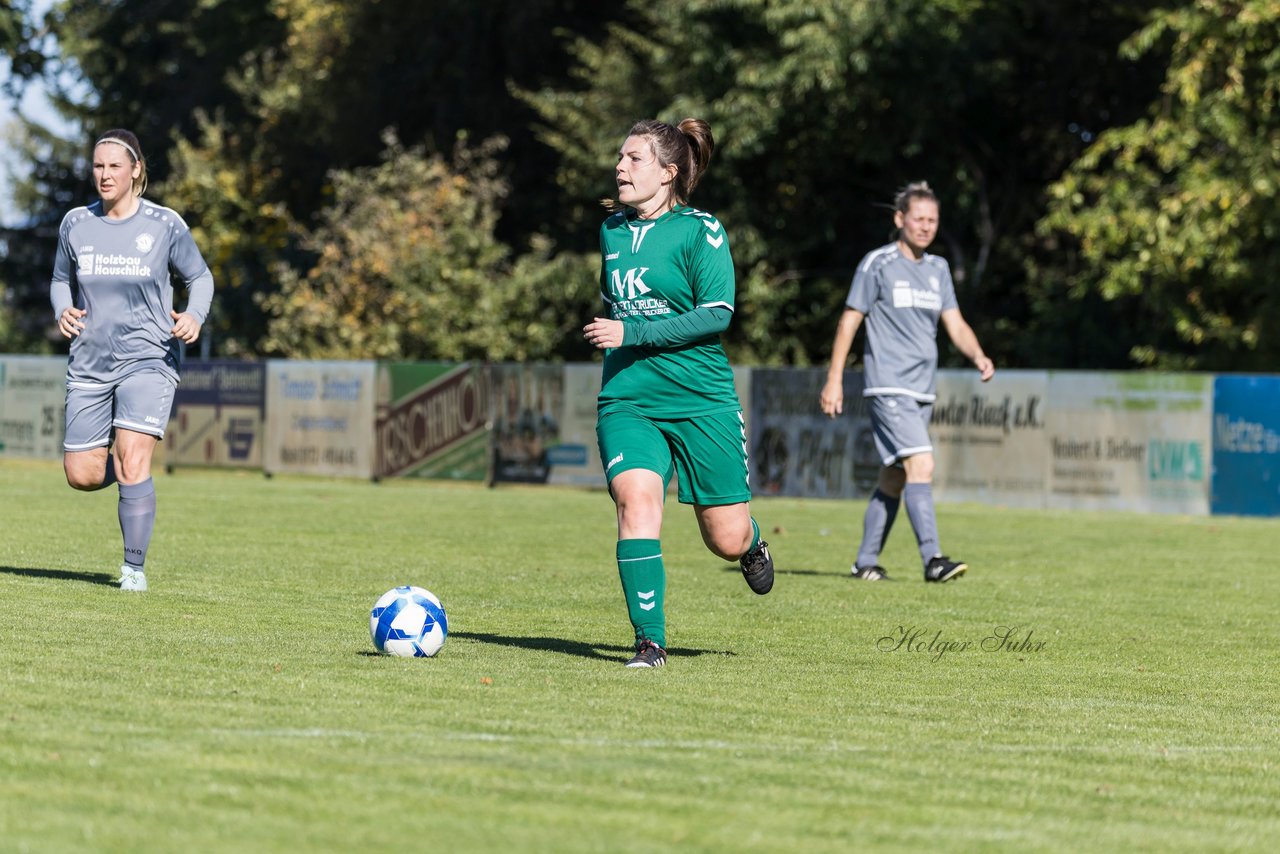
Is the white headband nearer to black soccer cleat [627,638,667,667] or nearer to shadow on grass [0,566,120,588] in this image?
shadow on grass [0,566,120,588]

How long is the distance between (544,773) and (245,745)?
0.85 m

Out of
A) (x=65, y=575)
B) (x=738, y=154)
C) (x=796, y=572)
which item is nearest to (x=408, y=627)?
(x=65, y=575)

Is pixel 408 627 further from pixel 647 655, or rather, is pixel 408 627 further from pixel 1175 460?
pixel 1175 460

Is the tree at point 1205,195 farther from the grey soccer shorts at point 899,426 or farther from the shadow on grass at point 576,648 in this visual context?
the shadow on grass at point 576,648

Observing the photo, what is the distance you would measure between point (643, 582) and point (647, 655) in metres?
0.28

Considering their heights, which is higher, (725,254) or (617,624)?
(725,254)

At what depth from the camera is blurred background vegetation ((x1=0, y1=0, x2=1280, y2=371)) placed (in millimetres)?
27688

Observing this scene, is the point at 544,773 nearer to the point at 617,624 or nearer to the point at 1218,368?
the point at 617,624

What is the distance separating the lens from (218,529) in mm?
15375

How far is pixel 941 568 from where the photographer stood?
484 inches

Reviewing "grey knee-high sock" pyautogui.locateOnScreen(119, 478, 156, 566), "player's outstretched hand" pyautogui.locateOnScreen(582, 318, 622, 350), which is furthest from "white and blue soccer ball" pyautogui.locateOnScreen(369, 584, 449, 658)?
"grey knee-high sock" pyautogui.locateOnScreen(119, 478, 156, 566)

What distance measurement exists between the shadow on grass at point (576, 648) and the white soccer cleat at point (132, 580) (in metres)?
2.11

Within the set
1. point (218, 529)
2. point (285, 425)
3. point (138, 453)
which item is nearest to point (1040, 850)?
point (138, 453)

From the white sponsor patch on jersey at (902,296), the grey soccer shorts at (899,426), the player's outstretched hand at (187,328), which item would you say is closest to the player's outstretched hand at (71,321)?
the player's outstretched hand at (187,328)
